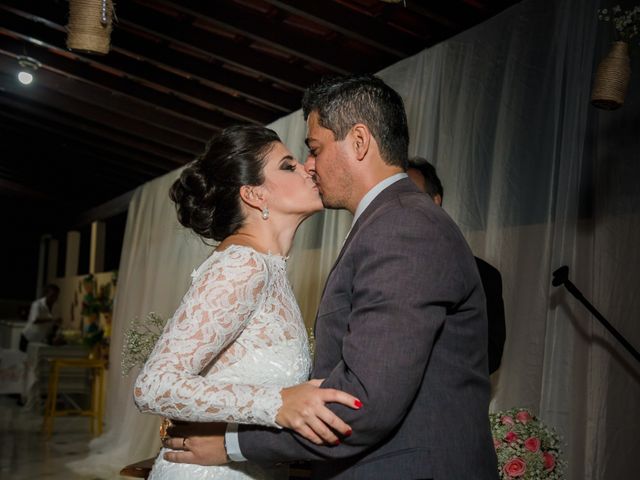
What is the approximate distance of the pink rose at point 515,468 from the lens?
2.52 meters

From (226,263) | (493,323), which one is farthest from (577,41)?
(226,263)

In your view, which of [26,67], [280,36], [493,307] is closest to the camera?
[493,307]

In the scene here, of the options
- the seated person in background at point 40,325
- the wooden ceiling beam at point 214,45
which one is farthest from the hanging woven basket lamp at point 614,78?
the seated person in background at point 40,325

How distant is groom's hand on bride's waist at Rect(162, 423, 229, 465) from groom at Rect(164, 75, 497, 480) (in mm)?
156

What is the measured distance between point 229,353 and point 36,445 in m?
6.26

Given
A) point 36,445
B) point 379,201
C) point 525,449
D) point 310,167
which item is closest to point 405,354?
point 379,201

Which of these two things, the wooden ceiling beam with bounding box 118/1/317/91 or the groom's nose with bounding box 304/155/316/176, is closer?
the groom's nose with bounding box 304/155/316/176

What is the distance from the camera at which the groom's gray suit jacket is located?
133 cm

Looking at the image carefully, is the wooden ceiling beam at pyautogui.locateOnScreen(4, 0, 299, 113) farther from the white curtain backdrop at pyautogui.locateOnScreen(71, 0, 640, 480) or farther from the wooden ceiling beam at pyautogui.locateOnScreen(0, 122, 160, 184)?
the wooden ceiling beam at pyautogui.locateOnScreen(0, 122, 160, 184)

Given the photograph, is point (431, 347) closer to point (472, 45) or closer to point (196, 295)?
point (196, 295)

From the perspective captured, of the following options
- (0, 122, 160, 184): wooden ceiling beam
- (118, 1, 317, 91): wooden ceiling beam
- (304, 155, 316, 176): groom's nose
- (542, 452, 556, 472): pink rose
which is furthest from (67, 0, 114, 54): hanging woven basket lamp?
(0, 122, 160, 184): wooden ceiling beam

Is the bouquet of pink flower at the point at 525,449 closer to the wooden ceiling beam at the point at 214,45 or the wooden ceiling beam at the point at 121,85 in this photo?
the wooden ceiling beam at the point at 214,45

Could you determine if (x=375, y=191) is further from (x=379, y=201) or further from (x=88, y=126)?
(x=88, y=126)

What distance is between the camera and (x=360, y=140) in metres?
1.67
